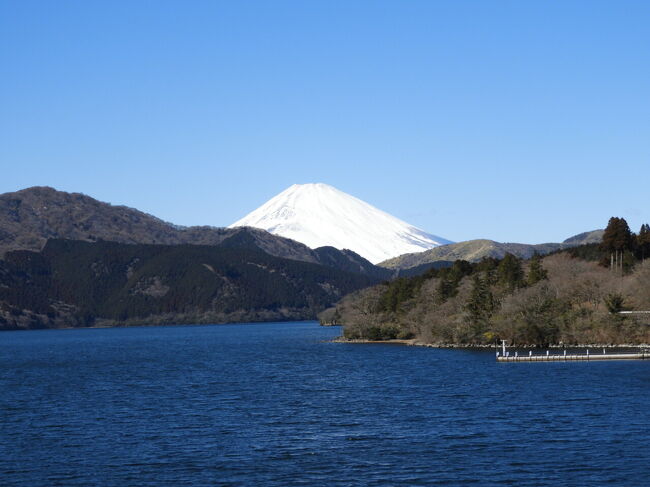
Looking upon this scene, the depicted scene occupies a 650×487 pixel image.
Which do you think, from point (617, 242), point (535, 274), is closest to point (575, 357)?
point (535, 274)

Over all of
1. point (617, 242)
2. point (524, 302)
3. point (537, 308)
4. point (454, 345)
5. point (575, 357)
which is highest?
point (617, 242)

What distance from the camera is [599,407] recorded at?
205 ft

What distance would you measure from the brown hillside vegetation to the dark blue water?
26197 millimetres

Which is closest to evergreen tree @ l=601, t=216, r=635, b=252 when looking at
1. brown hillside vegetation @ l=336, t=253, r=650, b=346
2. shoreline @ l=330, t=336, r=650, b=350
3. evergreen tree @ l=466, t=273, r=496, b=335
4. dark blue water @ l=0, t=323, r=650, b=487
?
brown hillside vegetation @ l=336, t=253, r=650, b=346

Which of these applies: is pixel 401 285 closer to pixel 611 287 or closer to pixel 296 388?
pixel 611 287

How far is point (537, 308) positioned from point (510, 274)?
705 inches

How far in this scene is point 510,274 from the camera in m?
144

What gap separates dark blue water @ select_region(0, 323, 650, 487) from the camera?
43.5m

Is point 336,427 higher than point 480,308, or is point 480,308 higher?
point 480,308

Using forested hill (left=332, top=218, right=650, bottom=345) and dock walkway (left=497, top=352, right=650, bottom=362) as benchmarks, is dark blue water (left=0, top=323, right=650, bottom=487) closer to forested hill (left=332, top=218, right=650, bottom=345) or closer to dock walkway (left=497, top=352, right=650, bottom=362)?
dock walkway (left=497, top=352, right=650, bottom=362)

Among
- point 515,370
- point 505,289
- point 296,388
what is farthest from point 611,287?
point 296,388

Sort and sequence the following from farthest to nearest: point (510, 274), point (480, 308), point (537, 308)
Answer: point (510, 274) < point (480, 308) < point (537, 308)

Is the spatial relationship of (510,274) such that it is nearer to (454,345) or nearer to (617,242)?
(454,345)

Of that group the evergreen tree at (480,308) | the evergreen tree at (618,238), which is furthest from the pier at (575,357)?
the evergreen tree at (618,238)
